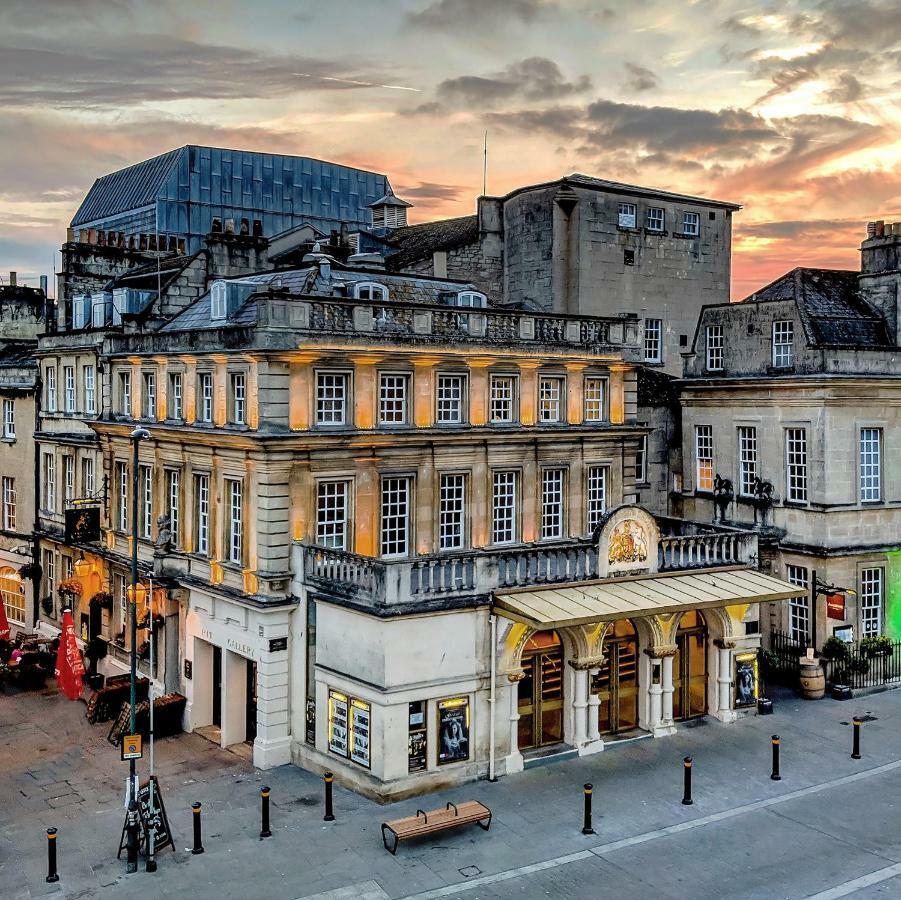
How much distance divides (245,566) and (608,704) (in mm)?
9952

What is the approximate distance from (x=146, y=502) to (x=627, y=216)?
22.7 meters

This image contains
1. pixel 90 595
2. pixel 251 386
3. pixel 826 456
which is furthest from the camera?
pixel 90 595

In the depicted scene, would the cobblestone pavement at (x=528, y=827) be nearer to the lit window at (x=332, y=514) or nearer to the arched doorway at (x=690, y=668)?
the arched doorway at (x=690, y=668)

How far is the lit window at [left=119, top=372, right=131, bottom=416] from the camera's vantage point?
3282 cm

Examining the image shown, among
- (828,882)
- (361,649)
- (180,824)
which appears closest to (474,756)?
(361,649)

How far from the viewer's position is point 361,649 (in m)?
23.8

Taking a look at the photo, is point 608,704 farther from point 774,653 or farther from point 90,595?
point 90,595

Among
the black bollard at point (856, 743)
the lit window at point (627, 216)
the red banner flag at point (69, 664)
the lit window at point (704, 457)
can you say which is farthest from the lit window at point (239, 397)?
the lit window at point (627, 216)

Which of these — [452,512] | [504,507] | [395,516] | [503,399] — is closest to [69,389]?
[395,516]

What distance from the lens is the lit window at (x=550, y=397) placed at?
102ft

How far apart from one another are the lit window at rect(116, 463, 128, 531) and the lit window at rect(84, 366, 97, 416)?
2996 millimetres

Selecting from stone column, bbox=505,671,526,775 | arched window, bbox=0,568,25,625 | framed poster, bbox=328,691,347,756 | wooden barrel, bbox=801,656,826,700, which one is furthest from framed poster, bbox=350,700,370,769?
arched window, bbox=0,568,25,625

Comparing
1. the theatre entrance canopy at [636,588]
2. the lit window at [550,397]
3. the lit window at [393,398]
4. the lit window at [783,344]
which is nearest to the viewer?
the theatre entrance canopy at [636,588]

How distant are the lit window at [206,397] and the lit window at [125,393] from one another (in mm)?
5161
